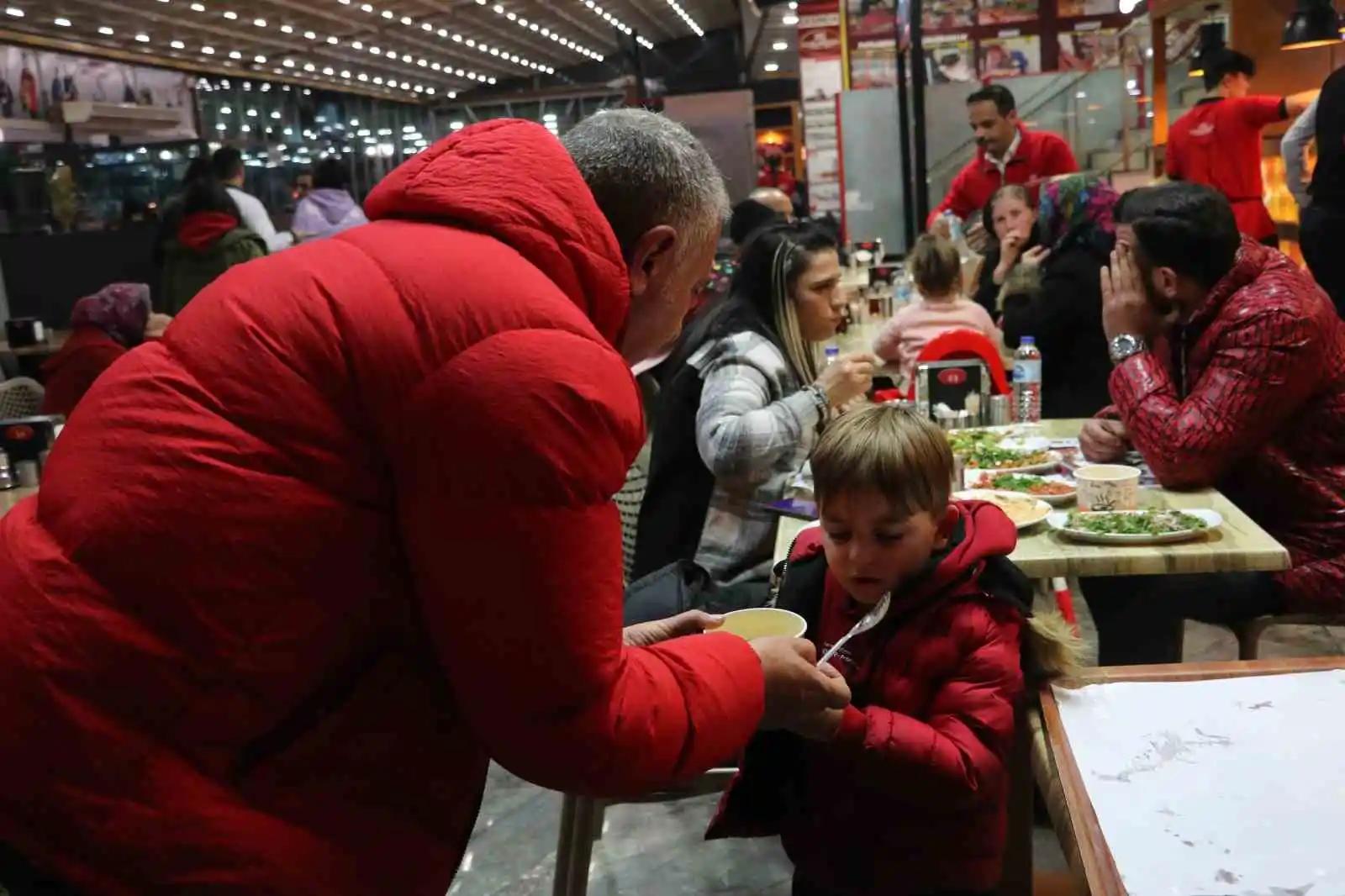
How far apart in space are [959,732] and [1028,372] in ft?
6.34

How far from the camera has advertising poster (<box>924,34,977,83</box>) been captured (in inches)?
492

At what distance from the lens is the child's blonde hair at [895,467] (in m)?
1.83

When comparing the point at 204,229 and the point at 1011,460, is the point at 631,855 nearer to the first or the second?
the point at 1011,460

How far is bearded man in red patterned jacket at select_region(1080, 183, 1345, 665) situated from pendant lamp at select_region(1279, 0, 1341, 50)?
5.40 m

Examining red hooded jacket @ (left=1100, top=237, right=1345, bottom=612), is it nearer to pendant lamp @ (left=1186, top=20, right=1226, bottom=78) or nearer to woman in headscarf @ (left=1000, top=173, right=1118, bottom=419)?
woman in headscarf @ (left=1000, top=173, right=1118, bottom=419)

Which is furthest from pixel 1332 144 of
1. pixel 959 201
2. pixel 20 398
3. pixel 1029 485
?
pixel 20 398

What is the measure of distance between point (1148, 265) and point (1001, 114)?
4.25m

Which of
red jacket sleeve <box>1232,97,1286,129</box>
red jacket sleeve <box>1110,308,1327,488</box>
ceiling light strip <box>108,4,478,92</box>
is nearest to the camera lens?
red jacket sleeve <box>1110,308,1327,488</box>

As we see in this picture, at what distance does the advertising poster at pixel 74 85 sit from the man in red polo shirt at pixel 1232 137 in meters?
9.09

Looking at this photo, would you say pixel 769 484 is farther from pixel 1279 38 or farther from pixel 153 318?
pixel 1279 38

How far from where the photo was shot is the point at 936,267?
15.1 ft

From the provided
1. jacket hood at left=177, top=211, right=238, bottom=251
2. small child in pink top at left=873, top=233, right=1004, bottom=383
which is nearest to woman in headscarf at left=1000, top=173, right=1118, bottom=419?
small child in pink top at left=873, top=233, right=1004, bottom=383

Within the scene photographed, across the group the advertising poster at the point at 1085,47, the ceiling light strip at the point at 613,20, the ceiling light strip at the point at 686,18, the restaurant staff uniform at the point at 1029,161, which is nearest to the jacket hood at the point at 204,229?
the restaurant staff uniform at the point at 1029,161

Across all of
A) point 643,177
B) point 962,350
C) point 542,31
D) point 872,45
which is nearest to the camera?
point 643,177
